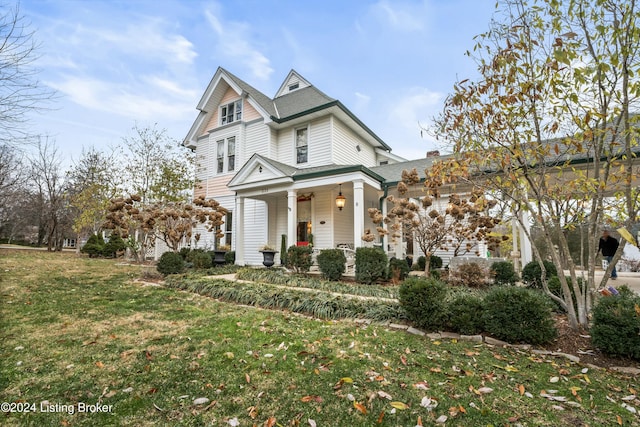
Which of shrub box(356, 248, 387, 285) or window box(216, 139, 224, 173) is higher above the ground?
window box(216, 139, 224, 173)

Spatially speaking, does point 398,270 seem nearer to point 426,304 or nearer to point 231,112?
point 426,304

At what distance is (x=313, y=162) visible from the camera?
1230 centimetres

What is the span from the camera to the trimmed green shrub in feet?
10.5

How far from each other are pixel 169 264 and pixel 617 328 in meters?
9.92

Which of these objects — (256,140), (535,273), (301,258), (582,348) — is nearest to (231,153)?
(256,140)

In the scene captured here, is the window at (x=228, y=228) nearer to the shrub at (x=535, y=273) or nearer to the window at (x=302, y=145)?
the window at (x=302, y=145)

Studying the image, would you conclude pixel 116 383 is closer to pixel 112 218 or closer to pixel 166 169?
pixel 112 218

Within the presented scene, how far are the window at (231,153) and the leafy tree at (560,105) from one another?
38.0 feet

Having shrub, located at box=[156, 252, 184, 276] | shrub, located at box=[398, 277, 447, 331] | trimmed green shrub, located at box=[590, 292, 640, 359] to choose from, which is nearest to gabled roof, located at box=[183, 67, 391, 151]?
shrub, located at box=[156, 252, 184, 276]

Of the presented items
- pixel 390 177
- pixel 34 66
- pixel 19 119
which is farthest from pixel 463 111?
pixel 19 119

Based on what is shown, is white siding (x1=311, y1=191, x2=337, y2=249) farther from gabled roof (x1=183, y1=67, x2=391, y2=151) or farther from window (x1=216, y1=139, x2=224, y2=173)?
window (x1=216, y1=139, x2=224, y2=173)

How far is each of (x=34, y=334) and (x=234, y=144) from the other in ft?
37.9

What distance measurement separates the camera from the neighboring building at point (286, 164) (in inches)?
414

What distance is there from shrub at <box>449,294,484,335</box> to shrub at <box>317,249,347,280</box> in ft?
14.7
